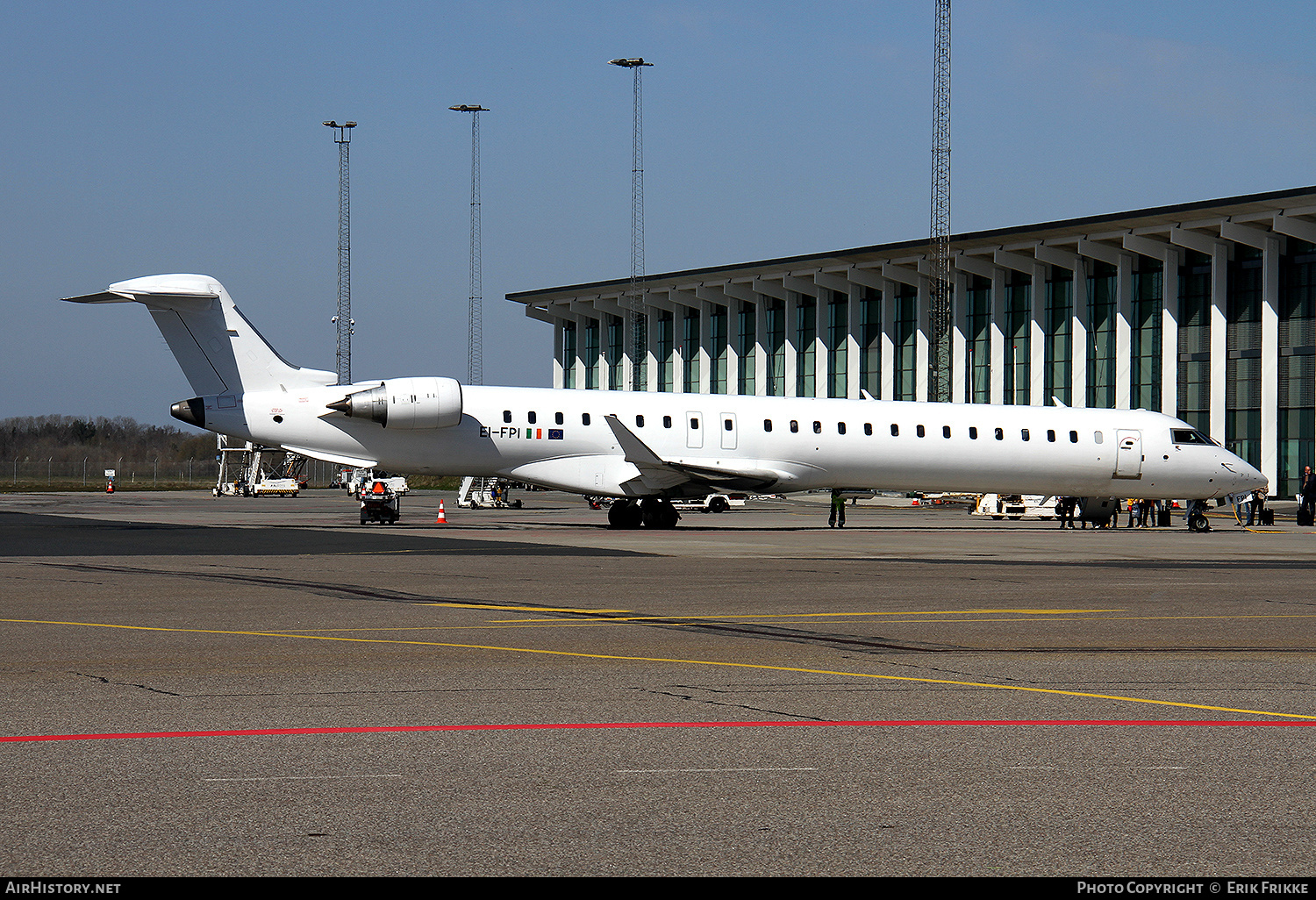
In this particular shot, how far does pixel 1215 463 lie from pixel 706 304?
186 ft

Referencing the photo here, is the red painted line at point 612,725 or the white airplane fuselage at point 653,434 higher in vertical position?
the white airplane fuselage at point 653,434

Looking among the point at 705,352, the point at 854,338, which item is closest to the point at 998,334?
the point at 854,338

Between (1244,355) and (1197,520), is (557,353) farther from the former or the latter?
(1197,520)

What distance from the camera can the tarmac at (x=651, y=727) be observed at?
521 centimetres

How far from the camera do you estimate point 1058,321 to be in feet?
236

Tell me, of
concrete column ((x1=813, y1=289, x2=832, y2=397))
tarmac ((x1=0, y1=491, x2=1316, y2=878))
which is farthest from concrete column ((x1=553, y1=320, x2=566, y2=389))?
tarmac ((x1=0, y1=491, x2=1316, y2=878))

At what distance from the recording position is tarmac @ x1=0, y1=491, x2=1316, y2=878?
521cm

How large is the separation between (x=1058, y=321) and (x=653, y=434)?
44.9 metres

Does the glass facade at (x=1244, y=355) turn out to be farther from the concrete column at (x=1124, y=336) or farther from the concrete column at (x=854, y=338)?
the concrete column at (x=854, y=338)

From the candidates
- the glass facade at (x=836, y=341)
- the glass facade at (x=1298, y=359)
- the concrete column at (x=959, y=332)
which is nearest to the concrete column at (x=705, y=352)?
the glass facade at (x=836, y=341)

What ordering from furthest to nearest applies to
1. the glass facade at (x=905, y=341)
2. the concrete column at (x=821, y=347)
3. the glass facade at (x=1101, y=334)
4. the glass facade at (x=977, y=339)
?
1. the concrete column at (x=821, y=347)
2. the glass facade at (x=905, y=341)
3. the glass facade at (x=977, y=339)
4. the glass facade at (x=1101, y=334)

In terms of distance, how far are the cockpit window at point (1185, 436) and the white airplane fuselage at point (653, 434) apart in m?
0.05

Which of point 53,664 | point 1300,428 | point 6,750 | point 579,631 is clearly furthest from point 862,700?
point 1300,428
